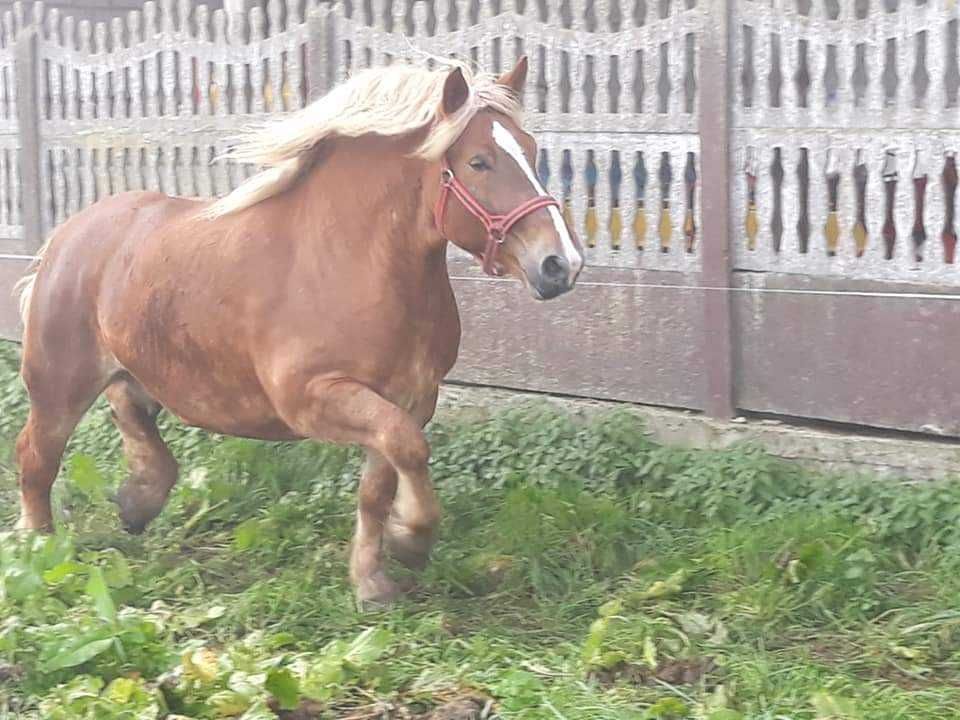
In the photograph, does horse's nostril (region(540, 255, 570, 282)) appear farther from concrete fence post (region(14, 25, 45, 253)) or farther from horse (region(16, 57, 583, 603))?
concrete fence post (region(14, 25, 45, 253))

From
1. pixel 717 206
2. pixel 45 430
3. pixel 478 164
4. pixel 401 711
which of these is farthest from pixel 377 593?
pixel 717 206

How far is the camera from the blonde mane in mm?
4762

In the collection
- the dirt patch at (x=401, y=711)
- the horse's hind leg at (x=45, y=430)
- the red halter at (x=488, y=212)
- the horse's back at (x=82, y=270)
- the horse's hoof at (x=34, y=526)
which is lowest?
the horse's hoof at (x=34, y=526)

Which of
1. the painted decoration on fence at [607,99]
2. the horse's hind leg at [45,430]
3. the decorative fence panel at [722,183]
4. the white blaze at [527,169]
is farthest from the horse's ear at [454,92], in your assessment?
the horse's hind leg at [45,430]

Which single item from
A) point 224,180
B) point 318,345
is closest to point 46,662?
point 318,345

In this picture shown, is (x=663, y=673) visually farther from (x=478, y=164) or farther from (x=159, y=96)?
(x=159, y=96)

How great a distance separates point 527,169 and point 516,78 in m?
0.44

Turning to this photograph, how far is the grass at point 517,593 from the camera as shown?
4.16 m

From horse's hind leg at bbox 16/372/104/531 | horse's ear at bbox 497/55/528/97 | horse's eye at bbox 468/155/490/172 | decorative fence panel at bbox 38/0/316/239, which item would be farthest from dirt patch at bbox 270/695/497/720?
decorative fence panel at bbox 38/0/316/239

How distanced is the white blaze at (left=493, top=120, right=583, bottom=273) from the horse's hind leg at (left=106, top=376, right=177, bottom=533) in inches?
85.6

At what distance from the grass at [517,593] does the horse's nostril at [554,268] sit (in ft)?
3.69

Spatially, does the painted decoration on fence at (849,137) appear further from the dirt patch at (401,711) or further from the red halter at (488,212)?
the dirt patch at (401,711)

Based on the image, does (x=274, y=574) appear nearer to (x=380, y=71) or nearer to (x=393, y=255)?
(x=393, y=255)

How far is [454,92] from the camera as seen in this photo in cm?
470
